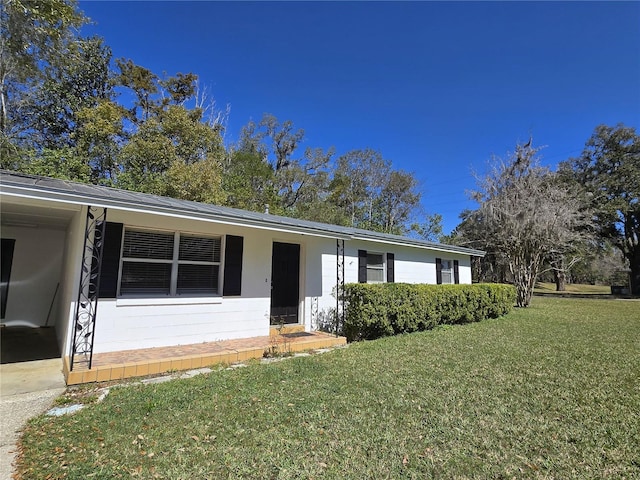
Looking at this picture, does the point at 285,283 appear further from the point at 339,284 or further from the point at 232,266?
the point at 232,266

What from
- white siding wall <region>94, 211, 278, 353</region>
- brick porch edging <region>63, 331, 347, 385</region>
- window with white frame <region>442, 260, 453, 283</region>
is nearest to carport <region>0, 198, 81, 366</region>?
white siding wall <region>94, 211, 278, 353</region>

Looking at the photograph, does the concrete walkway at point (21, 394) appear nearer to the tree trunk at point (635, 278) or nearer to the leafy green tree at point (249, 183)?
the leafy green tree at point (249, 183)

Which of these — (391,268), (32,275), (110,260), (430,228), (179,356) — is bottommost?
(179,356)

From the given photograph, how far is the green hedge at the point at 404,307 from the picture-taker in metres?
7.27

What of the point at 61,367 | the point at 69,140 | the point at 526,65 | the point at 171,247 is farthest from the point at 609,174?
the point at 69,140

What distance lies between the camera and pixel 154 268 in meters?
5.96

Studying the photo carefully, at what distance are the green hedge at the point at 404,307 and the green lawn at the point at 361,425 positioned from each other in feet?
6.13

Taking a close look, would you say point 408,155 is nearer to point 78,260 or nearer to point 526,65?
point 526,65

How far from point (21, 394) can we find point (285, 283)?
16.3 ft

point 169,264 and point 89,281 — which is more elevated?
point 169,264

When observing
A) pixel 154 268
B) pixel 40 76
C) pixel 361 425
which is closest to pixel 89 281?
pixel 154 268

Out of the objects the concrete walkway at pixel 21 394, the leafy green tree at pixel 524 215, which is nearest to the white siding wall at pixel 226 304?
the concrete walkway at pixel 21 394

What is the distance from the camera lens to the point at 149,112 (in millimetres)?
19141

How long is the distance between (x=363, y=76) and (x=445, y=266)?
8.62 meters
